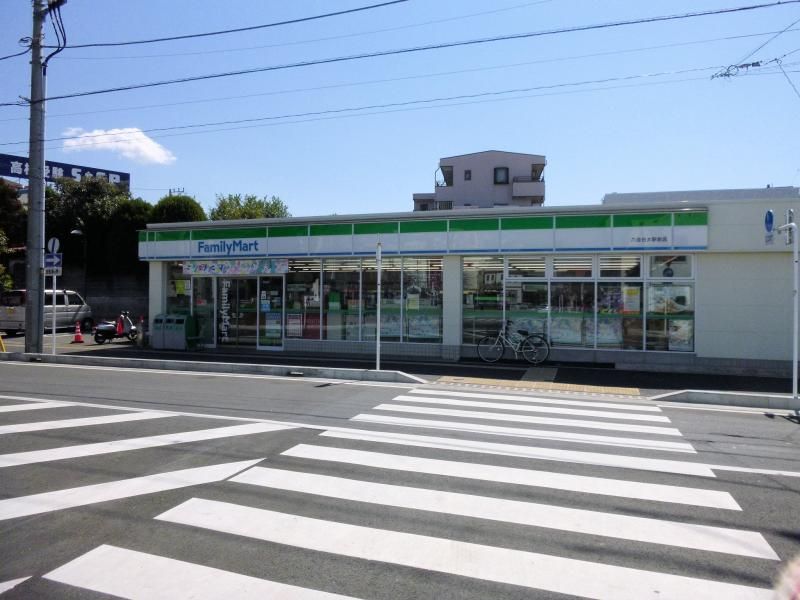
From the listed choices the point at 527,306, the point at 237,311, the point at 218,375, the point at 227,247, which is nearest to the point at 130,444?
the point at 218,375

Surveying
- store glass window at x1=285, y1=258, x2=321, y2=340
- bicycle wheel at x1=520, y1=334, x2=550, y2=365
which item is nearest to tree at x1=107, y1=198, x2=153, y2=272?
store glass window at x1=285, y1=258, x2=321, y2=340

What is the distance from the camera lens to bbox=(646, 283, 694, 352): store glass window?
15766mm

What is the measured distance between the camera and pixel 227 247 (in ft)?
64.9

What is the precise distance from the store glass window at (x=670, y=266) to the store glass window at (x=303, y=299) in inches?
387

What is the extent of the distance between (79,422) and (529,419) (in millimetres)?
6568

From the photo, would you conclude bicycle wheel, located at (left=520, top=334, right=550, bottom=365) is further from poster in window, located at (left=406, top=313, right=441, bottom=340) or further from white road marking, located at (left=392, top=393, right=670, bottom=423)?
white road marking, located at (left=392, top=393, right=670, bottom=423)

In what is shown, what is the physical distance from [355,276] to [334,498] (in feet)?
44.3

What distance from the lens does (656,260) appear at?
16.0 meters

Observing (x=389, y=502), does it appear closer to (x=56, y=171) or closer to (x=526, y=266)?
(x=526, y=266)

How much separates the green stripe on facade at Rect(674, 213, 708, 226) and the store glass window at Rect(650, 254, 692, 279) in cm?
91

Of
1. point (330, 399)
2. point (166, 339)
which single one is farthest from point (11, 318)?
point (330, 399)

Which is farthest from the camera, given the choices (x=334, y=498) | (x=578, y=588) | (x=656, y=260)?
(x=656, y=260)

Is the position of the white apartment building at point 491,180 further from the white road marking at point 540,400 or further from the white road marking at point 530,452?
the white road marking at point 530,452

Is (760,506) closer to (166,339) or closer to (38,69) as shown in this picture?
(166,339)
